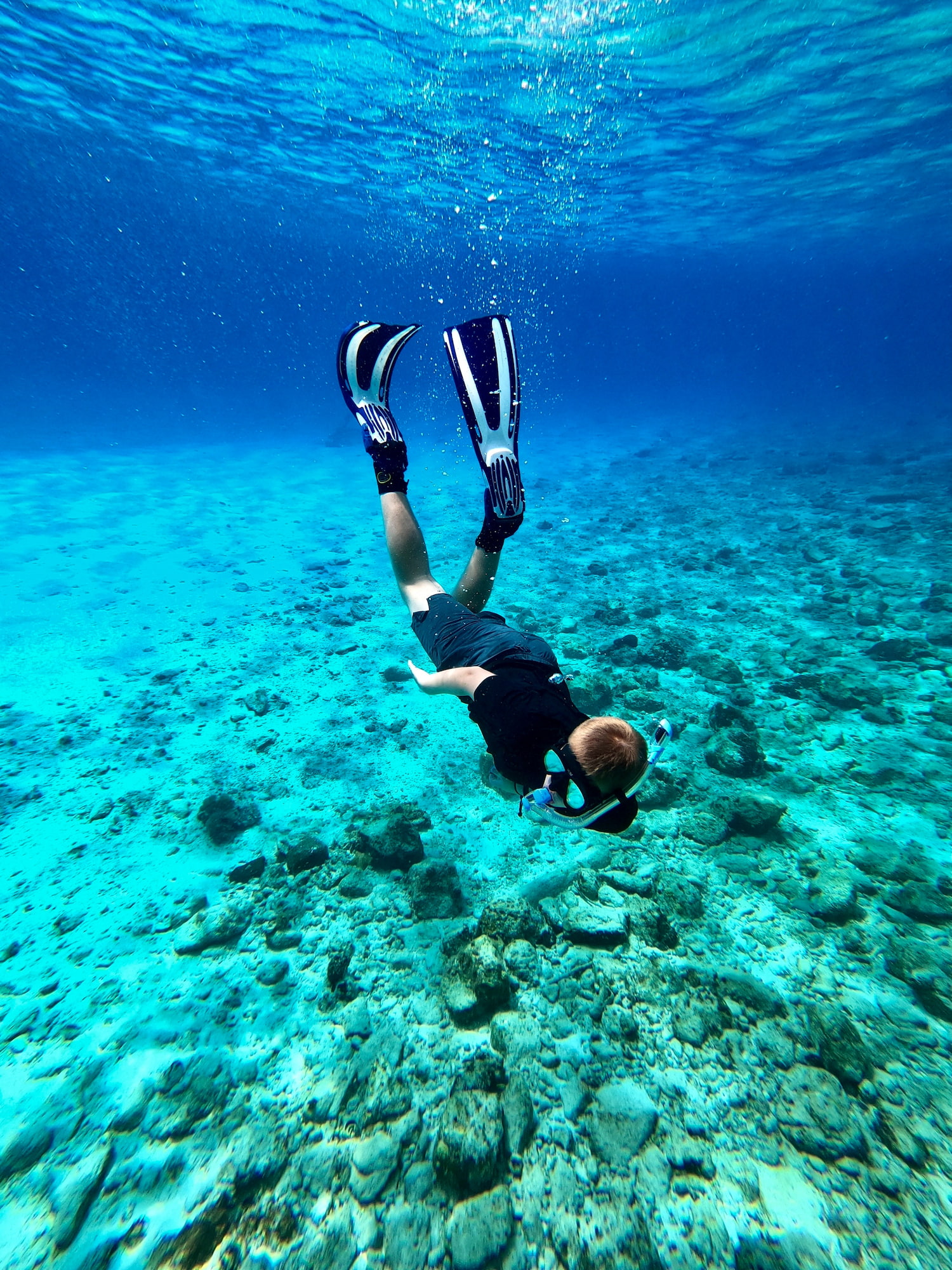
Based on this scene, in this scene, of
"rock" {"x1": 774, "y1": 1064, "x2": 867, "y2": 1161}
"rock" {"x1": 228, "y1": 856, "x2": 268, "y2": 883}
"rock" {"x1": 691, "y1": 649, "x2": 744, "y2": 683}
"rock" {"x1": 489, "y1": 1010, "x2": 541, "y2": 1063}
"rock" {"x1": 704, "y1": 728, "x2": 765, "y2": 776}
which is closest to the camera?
"rock" {"x1": 774, "y1": 1064, "x2": 867, "y2": 1161}

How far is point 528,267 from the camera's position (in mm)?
59344

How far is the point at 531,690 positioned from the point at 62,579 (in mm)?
11619

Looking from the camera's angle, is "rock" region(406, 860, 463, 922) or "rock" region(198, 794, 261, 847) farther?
"rock" region(198, 794, 261, 847)

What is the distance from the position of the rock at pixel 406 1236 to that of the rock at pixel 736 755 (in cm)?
441

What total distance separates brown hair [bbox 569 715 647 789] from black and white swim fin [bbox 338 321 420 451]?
3.96 metres

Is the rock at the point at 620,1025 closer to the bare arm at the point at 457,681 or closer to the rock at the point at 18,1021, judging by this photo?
the bare arm at the point at 457,681

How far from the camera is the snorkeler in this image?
8.76 feet

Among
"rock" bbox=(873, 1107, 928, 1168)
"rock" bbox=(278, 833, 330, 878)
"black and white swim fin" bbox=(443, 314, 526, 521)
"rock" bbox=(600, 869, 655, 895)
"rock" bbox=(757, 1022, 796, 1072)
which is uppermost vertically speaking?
"black and white swim fin" bbox=(443, 314, 526, 521)

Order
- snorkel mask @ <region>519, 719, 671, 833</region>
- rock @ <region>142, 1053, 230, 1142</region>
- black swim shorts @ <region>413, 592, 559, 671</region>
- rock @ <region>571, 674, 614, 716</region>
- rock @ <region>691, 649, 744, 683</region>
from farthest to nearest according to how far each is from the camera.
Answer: rock @ <region>691, 649, 744, 683</region>
rock @ <region>571, 674, 614, 716</region>
black swim shorts @ <region>413, 592, 559, 671</region>
rock @ <region>142, 1053, 230, 1142</region>
snorkel mask @ <region>519, 719, 671, 833</region>

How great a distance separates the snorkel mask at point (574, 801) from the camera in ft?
8.58

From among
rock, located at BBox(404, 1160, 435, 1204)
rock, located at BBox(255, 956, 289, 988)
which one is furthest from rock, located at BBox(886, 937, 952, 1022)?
rock, located at BBox(255, 956, 289, 988)

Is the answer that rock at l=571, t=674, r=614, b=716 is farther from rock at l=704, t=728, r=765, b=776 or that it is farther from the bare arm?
the bare arm

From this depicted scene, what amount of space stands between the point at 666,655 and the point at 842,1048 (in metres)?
5.09

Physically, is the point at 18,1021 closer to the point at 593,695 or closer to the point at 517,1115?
the point at 517,1115
